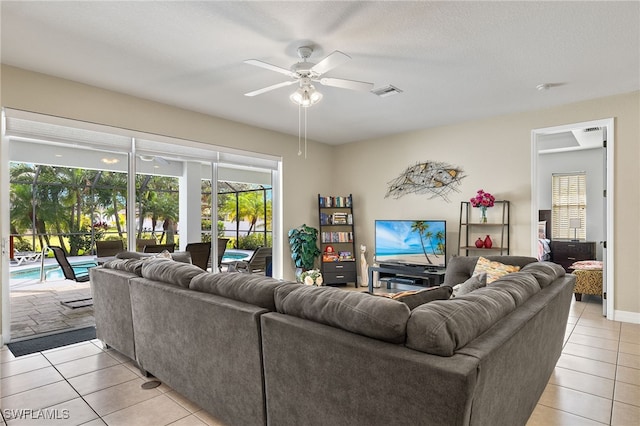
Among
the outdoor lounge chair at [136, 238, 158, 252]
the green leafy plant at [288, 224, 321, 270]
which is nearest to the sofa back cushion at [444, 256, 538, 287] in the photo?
the green leafy plant at [288, 224, 321, 270]

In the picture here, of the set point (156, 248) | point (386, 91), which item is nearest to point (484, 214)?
point (386, 91)

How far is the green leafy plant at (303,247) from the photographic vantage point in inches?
230

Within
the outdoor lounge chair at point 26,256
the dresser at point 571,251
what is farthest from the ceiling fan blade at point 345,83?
the dresser at point 571,251

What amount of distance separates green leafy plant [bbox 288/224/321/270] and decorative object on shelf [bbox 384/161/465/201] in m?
1.51

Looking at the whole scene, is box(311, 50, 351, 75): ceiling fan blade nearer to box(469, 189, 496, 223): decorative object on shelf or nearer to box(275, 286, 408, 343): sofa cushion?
box(275, 286, 408, 343): sofa cushion

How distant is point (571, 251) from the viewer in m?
6.72

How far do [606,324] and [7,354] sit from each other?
5.89m

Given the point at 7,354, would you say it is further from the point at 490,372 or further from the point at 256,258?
the point at 490,372

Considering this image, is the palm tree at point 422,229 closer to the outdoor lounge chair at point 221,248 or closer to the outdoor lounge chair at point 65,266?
the outdoor lounge chair at point 221,248

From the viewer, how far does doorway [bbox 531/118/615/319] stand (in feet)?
13.6

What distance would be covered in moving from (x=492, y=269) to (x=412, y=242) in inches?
81.4

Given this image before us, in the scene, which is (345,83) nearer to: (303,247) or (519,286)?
(519,286)

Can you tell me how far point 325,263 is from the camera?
6031mm

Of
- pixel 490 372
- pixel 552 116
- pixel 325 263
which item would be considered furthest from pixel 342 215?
pixel 490 372
